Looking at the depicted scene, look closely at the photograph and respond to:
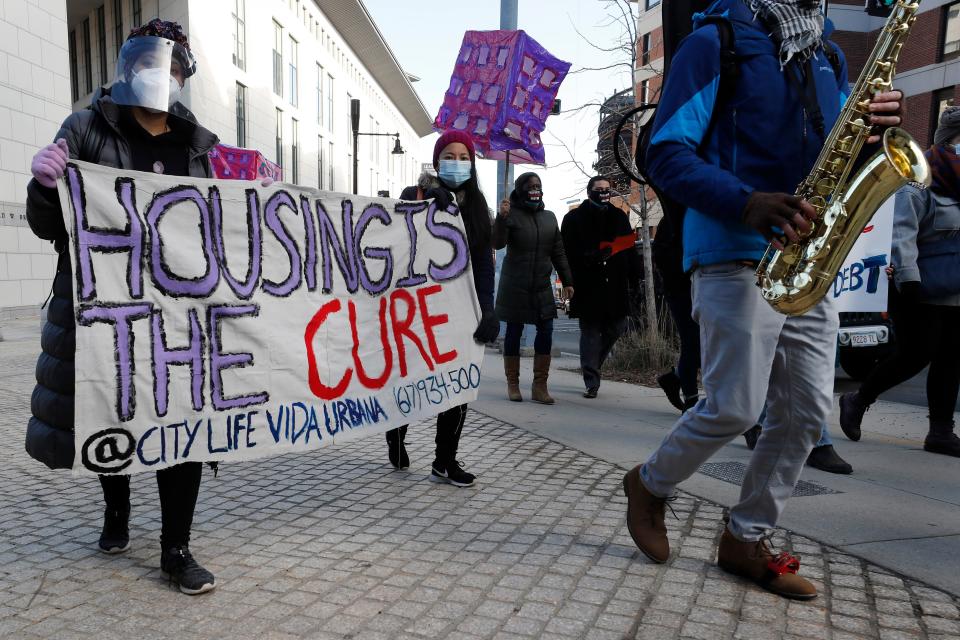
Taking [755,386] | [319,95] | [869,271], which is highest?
[319,95]

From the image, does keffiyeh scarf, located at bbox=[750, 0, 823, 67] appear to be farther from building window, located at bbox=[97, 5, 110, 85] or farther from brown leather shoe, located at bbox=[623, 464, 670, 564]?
building window, located at bbox=[97, 5, 110, 85]

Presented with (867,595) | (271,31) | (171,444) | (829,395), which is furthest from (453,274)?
(271,31)

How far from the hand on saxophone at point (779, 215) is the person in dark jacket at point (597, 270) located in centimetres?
472

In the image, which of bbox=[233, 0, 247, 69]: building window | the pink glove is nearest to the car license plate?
the pink glove

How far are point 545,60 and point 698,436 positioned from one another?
287 inches

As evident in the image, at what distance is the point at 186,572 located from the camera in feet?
8.95

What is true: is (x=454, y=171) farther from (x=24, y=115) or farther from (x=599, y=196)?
(x=24, y=115)

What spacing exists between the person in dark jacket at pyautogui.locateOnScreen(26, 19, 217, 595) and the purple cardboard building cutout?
6084 millimetres

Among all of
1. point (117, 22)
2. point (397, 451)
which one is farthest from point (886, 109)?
point (117, 22)

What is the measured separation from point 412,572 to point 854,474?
2.78m

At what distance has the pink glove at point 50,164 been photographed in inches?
100

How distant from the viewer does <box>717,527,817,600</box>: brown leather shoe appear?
2.61 meters

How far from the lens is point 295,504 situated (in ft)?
12.5

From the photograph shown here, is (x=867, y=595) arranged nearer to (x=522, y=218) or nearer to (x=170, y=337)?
(x=170, y=337)
